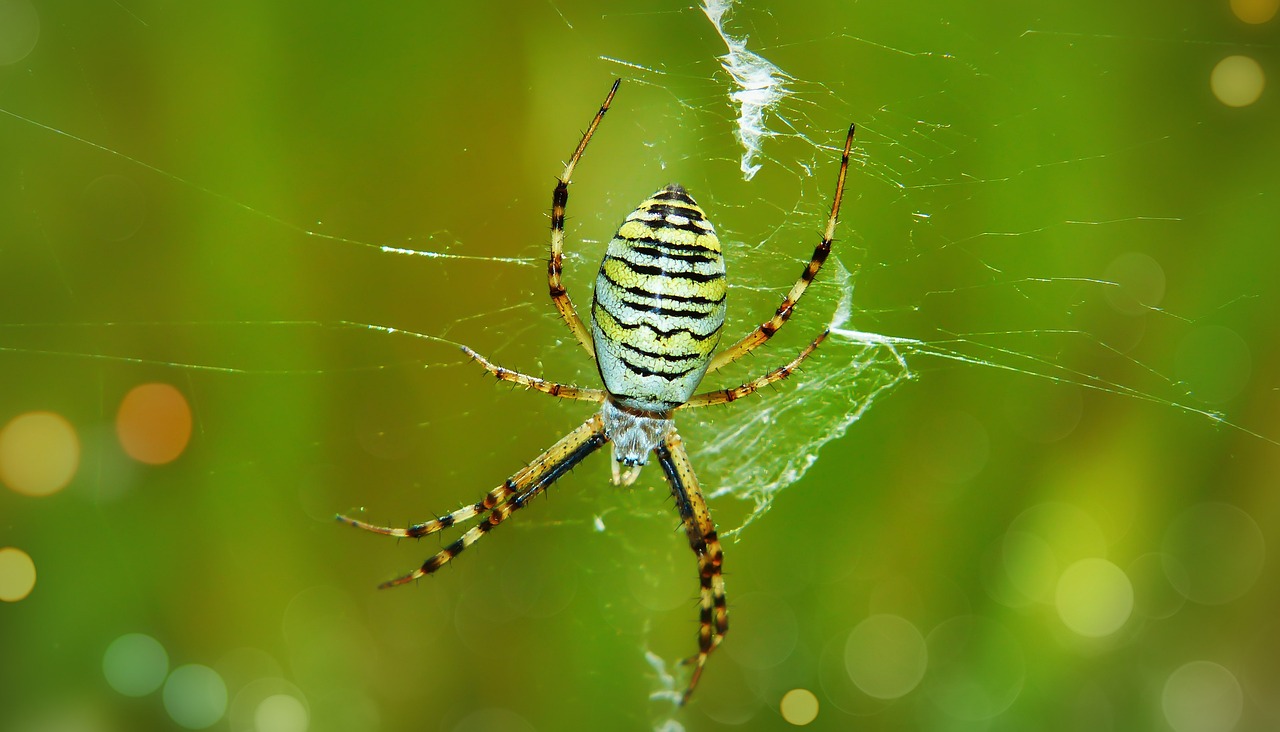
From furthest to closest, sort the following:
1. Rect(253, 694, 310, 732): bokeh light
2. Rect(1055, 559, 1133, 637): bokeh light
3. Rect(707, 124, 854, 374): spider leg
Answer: Rect(253, 694, 310, 732): bokeh light, Rect(1055, 559, 1133, 637): bokeh light, Rect(707, 124, 854, 374): spider leg

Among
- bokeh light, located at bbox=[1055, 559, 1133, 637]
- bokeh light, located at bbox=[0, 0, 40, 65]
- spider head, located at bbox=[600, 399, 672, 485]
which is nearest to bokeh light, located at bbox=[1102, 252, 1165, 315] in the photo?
bokeh light, located at bbox=[1055, 559, 1133, 637]

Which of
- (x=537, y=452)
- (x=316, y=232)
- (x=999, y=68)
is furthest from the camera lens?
(x=537, y=452)

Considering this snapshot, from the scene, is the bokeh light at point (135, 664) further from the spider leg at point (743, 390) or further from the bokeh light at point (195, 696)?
the spider leg at point (743, 390)

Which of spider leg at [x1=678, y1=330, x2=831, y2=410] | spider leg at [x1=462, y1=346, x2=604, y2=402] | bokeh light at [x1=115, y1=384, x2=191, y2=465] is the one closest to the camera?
spider leg at [x1=462, y1=346, x2=604, y2=402]

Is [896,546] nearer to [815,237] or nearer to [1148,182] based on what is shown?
[815,237]

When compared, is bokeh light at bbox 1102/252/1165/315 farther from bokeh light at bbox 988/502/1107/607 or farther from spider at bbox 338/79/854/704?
spider at bbox 338/79/854/704

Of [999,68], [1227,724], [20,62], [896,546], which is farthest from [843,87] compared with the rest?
[1227,724]

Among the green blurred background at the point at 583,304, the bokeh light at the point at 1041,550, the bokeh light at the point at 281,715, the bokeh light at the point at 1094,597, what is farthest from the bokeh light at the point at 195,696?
the bokeh light at the point at 1094,597

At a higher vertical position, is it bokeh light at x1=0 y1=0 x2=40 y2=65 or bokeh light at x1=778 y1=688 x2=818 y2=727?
bokeh light at x1=0 y1=0 x2=40 y2=65

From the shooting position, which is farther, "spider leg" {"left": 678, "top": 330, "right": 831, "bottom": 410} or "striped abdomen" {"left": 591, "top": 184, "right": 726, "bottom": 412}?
"spider leg" {"left": 678, "top": 330, "right": 831, "bottom": 410}
